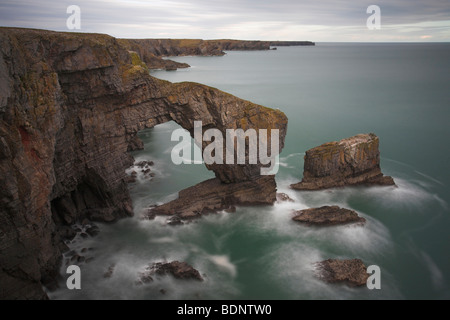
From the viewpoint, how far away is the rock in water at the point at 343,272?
21.0m

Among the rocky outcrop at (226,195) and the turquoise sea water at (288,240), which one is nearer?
the turquoise sea water at (288,240)

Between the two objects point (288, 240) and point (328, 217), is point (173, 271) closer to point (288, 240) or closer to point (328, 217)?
point (288, 240)

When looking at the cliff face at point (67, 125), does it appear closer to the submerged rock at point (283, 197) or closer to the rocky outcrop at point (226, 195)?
the rocky outcrop at point (226, 195)

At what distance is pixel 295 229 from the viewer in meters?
26.9

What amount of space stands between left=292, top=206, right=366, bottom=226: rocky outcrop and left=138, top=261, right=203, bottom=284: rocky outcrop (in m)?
10.4

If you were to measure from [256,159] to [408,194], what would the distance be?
1641cm

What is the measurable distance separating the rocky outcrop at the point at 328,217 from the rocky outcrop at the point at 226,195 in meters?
3.54

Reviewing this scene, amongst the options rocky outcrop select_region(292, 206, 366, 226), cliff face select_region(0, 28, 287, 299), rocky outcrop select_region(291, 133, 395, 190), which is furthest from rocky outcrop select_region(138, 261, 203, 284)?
rocky outcrop select_region(291, 133, 395, 190)

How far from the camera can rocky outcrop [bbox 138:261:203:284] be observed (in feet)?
69.3

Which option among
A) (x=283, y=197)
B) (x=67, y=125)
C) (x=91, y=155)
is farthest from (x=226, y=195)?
(x=67, y=125)

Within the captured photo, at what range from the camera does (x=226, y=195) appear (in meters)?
30.1

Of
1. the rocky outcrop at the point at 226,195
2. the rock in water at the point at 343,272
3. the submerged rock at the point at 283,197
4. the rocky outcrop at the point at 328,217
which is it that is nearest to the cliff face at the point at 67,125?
the rocky outcrop at the point at 226,195

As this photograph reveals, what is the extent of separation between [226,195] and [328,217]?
8.79 m

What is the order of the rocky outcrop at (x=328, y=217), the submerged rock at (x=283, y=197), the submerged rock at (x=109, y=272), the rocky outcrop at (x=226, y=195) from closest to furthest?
the submerged rock at (x=109, y=272)
the rocky outcrop at (x=328, y=217)
the rocky outcrop at (x=226, y=195)
the submerged rock at (x=283, y=197)
